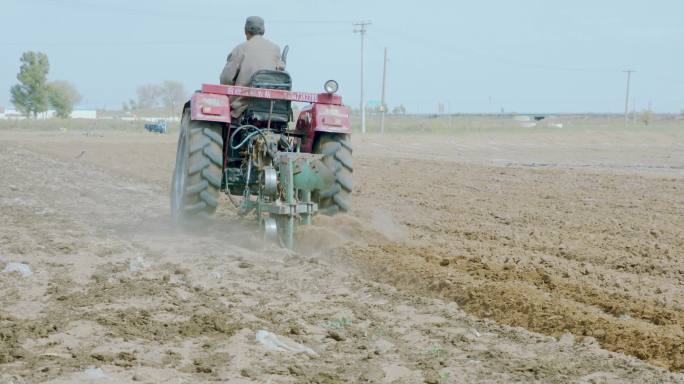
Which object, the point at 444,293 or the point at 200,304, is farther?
the point at 444,293

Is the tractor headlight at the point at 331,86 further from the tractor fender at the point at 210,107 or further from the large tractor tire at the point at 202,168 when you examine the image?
the large tractor tire at the point at 202,168

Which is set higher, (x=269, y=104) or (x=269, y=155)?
(x=269, y=104)

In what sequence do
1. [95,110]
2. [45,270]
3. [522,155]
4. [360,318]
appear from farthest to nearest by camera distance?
[95,110]
[522,155]
[45,270]
[360,318]

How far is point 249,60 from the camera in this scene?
8734 mm

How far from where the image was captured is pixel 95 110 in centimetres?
13175

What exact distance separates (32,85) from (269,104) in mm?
79521

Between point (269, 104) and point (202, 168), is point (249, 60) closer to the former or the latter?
point (269, 104)

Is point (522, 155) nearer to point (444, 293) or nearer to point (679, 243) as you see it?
point (679, 243)

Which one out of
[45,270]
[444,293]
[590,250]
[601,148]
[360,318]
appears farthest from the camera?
Result: [601,148]

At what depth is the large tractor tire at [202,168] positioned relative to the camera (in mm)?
8516

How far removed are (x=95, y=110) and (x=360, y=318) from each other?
13232cm

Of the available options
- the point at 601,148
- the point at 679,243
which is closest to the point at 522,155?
the point at 601,148

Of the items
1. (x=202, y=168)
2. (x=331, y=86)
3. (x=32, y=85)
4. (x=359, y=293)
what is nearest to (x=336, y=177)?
(x=331, y=86)

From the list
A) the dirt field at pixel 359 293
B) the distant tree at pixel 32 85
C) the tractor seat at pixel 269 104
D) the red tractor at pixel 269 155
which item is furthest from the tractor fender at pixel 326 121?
the distant tree at pixel 32 85
